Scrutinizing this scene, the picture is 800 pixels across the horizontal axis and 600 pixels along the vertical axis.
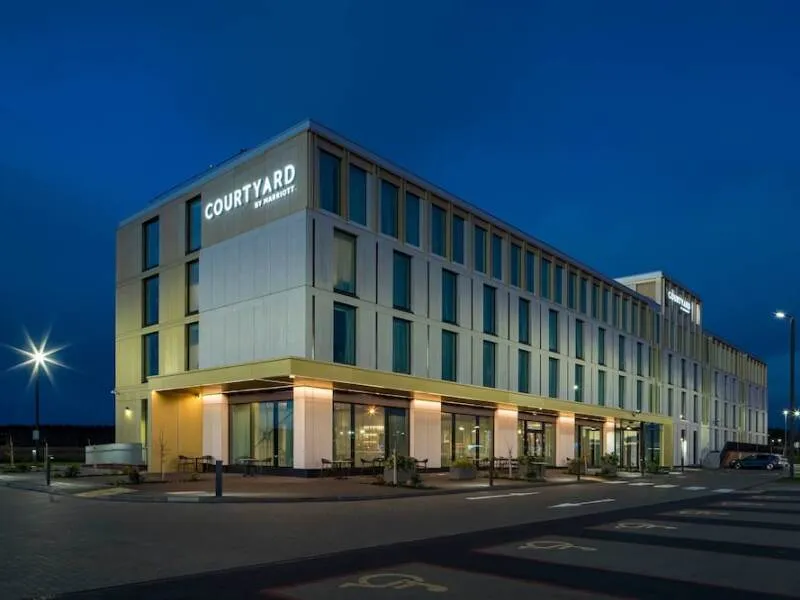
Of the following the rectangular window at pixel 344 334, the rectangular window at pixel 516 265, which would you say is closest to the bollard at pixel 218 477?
the rectangular window at pixel 344 334

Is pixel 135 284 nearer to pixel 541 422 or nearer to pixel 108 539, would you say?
pixel 541 422

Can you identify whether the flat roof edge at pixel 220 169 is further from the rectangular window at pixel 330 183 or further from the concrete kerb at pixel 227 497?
the concrete kerb at pixel 227 497

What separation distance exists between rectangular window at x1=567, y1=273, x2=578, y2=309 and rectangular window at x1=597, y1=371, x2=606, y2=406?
6.45 m

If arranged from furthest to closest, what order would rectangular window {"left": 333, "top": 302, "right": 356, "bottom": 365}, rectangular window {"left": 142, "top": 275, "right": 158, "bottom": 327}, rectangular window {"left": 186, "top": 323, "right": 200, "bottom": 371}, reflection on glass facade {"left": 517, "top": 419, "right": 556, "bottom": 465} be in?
1. reflection on glass facade {"left": 517, "top": 419, "right": 556, "bottom": 465}
2. rectangular window {"left": 142, "top": 275, "right": 158, "bottom": 327}
3. rectangular window {"left": 186, "top": 323, "right": 200, "bottom": 371}
4. rectangular window {"left": 333, "top": 302, "right": 356, "bottom": 365}

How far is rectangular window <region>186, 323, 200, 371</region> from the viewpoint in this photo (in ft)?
124

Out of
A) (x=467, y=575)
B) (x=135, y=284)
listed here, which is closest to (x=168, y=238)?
(x=135, y=284)

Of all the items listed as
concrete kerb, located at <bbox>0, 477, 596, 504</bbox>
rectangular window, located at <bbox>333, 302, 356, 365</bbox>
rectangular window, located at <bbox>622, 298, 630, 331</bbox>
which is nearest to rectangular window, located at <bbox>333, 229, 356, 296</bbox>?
rectangular window, located at <bbox>333, 302, 356, 365</bbox>

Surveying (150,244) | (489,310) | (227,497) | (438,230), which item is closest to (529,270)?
(489,310)

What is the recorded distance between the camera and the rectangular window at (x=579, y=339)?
53562 mm

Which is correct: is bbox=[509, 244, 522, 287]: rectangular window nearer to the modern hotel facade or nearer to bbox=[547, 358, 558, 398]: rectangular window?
the modern hotel facade

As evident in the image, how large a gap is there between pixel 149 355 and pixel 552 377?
2539 centimetres

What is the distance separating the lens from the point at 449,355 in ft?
131

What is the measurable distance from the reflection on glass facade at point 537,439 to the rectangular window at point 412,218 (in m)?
16.5

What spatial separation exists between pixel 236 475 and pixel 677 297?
176ft
